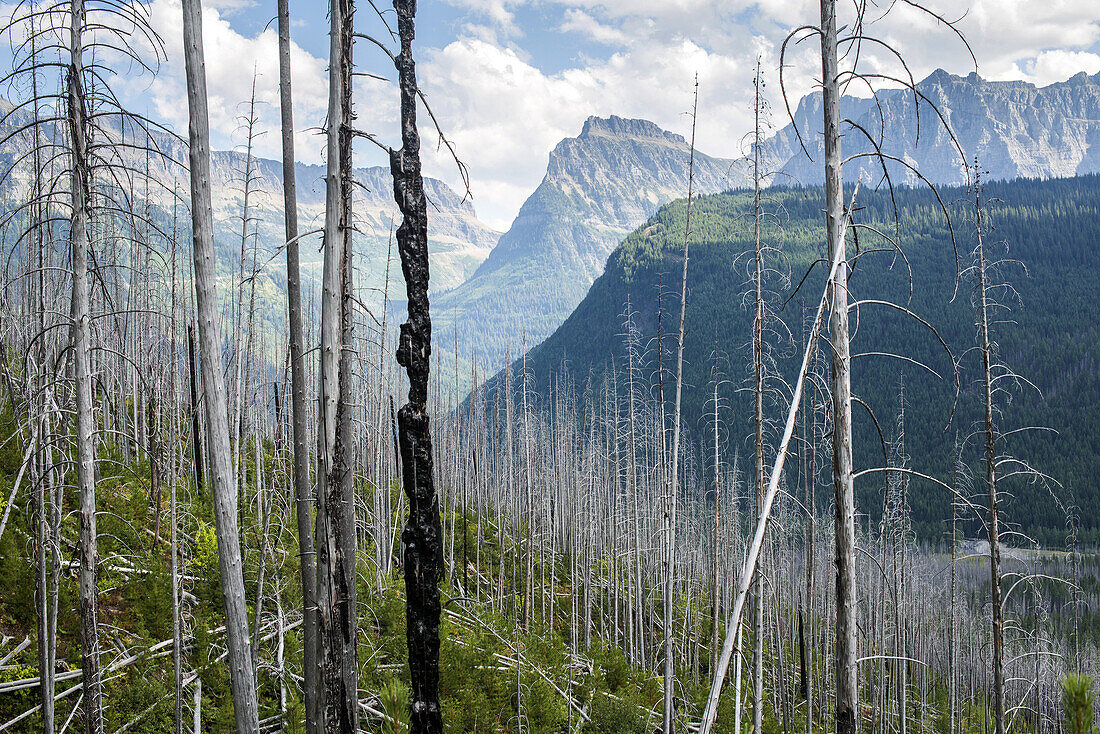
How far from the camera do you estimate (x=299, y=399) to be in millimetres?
5738

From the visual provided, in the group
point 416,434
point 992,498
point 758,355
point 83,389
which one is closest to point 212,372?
point 416,434

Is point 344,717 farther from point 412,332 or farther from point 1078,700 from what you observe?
point 1078,700

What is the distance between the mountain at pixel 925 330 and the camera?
64500 millimetres

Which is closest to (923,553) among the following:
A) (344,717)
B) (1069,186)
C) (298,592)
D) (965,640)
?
(965,640)

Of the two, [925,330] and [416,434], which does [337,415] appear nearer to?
[416,434]

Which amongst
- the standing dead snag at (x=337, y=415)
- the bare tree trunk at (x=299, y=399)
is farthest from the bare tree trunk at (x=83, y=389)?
the standing dead snag at (x=337, y=415)

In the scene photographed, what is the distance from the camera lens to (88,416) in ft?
16.5

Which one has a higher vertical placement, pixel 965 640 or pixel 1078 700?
pixel 1078 700

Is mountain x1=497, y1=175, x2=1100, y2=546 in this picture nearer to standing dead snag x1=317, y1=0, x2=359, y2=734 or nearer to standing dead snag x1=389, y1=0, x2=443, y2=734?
standing dead snag x1=317, y1=0, x2=359, y2=734

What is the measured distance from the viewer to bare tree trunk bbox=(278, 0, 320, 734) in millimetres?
5336

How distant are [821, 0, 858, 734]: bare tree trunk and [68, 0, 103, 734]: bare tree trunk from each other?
5.48m

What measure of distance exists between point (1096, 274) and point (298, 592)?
378ft

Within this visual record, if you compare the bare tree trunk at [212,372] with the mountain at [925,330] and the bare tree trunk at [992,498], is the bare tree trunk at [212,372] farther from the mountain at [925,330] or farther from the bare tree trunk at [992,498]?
the mountain at [925,330]

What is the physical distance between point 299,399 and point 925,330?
95.9 m
